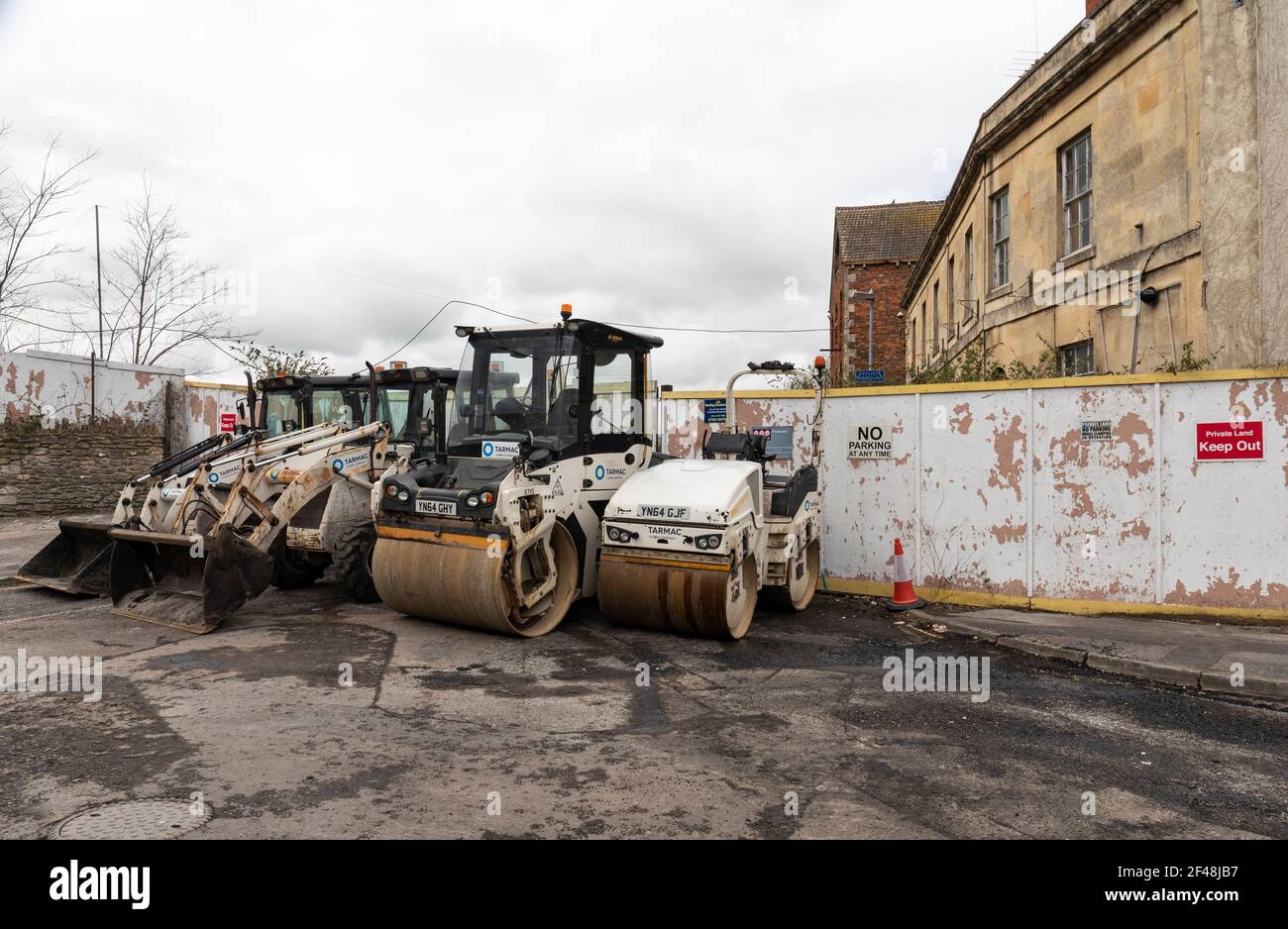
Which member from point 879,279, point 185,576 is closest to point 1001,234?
point 185,576

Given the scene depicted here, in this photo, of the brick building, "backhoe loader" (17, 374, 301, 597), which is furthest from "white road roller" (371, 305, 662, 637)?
the brick building

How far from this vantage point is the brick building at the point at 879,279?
32.7 m

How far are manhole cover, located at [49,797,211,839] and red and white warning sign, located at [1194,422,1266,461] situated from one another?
9098 millimetres

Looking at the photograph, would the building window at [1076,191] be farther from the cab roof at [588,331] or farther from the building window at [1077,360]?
the cab roof at [588,331]

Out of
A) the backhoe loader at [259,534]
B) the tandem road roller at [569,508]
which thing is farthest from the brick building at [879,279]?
the backhoe loader at [259,534]

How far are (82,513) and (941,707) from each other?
58.9ft

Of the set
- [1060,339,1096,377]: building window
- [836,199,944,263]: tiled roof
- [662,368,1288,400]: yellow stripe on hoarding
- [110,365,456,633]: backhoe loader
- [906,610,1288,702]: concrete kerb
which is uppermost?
[836,199,944,263]: tiled roof

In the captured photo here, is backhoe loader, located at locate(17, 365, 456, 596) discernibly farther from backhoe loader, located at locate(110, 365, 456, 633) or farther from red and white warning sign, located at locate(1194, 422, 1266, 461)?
red and white warning sign, located at locate(1194, 422, 1266, 461)

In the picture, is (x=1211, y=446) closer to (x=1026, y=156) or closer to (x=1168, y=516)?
(x=1168, y=516)

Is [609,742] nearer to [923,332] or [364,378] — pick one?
[364,378]

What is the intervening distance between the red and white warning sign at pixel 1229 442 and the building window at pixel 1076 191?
5.02 meters

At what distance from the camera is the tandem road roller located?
7270mm

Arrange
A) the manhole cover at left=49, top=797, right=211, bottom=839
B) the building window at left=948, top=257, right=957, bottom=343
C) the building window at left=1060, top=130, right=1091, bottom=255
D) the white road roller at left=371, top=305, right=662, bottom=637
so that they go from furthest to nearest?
the building window at left=948, top=257, right=957, bottom=343
the building window at left=1060, top=130, right=1091, bottom=255
the white road roller at left=371, top=305, right=662, bottom=637
the manhole cover at left=49, top=797, right=211, bottom=839

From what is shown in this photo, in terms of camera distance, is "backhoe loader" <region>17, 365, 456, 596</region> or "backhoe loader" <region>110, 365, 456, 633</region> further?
"backhoe loader" <region>17, 365, 456, 596</region>
